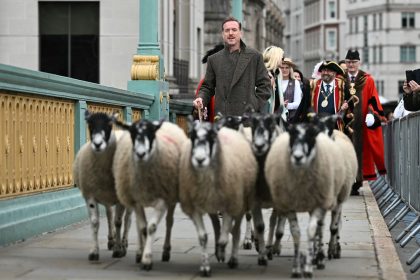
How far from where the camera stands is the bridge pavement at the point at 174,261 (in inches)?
397

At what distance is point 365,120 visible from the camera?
66.0 feet

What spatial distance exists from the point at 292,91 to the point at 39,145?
194 inches

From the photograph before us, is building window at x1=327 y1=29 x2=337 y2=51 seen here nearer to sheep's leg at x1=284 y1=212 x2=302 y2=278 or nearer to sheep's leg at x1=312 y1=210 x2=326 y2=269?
sheep's leg at x1=312 y1=210 x2=326 y2=269

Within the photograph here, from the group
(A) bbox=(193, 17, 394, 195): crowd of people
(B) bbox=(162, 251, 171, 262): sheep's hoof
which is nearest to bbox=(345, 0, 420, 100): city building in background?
(A) bbox=(193, 17, 394, 195): crowd of people

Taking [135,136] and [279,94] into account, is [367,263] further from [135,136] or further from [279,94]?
Result: [279,94]

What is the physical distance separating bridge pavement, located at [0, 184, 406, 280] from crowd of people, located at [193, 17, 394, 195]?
128cm

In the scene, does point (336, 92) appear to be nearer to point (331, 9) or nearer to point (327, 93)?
point (327, 93)

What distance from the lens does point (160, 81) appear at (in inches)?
753

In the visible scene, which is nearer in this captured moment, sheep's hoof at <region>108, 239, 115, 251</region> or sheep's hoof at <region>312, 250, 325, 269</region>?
sheep's hoof at <region>312, 250, 325, 269</region>

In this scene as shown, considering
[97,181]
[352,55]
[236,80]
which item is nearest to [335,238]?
[97,181]

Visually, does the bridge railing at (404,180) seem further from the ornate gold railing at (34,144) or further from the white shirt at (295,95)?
the ornate gold railing at (34,144)

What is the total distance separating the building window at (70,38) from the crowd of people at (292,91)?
10.6m

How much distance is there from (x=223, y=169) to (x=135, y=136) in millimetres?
684

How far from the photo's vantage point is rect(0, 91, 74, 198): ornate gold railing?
40.1 feet
